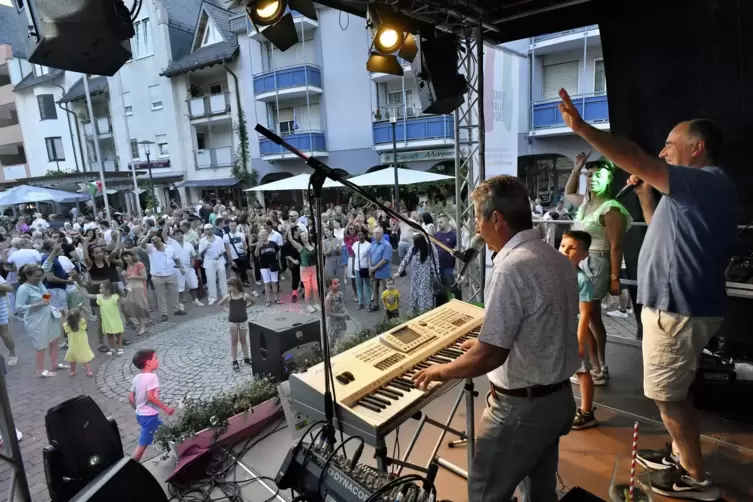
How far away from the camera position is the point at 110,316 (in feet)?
21.0

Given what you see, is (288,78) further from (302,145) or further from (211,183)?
(211,183)

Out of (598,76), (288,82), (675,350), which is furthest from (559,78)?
(675,350)

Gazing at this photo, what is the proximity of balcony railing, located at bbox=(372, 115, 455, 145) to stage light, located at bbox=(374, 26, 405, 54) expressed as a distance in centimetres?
1265

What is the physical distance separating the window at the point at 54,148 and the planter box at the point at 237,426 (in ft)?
106

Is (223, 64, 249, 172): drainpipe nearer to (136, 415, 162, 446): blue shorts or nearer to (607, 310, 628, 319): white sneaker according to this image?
(607, 310, 628, 319): white sneaker

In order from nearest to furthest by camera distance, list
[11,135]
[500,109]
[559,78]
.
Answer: [500,109] → [559,78] → [11,135]

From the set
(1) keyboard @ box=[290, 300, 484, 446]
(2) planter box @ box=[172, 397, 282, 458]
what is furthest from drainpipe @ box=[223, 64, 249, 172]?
(1) keyboard @ box=[290, 300, 484, 446]

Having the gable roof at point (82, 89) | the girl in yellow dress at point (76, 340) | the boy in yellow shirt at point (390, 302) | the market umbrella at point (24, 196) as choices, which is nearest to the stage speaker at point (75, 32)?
the girl in yellow dress at point (76, 340)

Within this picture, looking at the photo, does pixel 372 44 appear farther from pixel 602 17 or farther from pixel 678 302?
pixel 678 302

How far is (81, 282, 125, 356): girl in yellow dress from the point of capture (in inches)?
249

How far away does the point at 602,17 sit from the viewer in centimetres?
439

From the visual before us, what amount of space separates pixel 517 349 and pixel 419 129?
16628mm

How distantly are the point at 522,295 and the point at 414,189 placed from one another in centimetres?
1630

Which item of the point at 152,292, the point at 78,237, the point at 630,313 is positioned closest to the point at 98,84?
the point at 78,237
